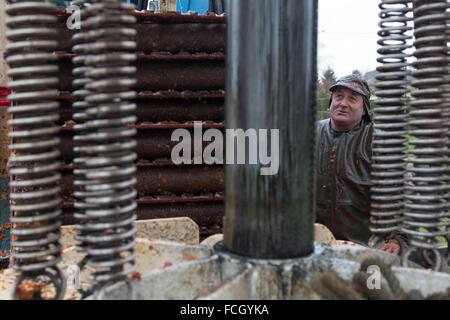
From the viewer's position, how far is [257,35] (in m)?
1.43

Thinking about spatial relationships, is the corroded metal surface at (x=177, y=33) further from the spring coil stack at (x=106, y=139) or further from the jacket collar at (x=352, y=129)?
the spring coil stack at (x=106, y=139)

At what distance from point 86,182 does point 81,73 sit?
29cm

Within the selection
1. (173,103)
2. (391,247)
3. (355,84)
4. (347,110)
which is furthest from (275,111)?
(355,84)

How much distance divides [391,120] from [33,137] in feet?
3.56

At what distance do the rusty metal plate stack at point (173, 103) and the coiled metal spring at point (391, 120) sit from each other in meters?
1.66

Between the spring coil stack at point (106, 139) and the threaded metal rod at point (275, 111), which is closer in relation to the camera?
the spring coil stack at point (106, 139)

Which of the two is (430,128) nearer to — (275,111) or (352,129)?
(275,111)

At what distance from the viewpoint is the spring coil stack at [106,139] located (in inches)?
52.0

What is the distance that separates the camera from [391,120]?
66.6 inches

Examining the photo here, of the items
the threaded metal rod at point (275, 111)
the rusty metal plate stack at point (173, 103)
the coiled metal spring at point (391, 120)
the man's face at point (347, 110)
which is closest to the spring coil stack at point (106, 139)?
the threaded metal rod at point (275, 111)

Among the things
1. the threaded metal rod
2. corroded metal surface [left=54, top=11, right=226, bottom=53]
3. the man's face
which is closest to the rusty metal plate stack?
corroded metal surface [left=54, top=11, right=226, bottom=53]
